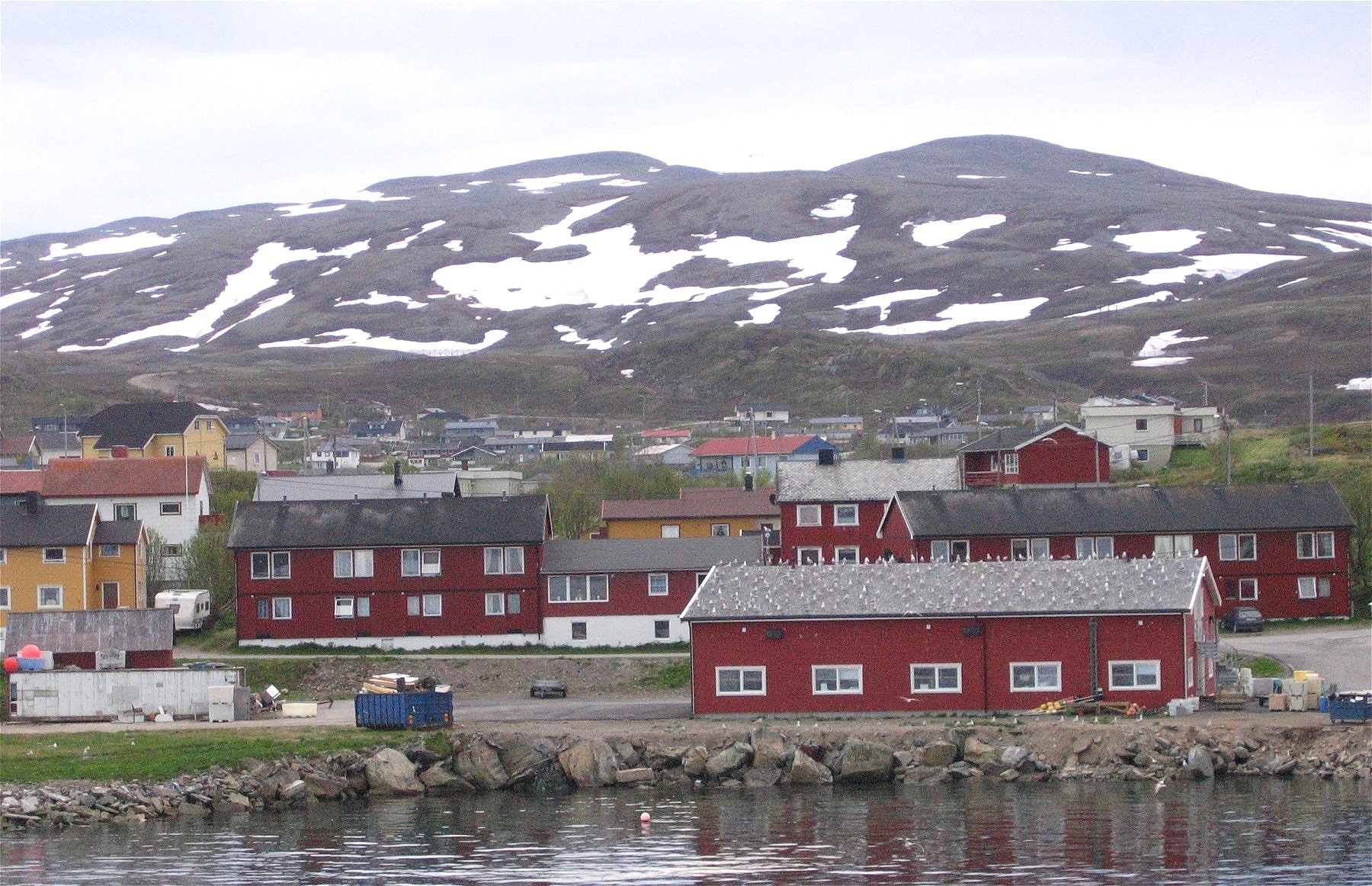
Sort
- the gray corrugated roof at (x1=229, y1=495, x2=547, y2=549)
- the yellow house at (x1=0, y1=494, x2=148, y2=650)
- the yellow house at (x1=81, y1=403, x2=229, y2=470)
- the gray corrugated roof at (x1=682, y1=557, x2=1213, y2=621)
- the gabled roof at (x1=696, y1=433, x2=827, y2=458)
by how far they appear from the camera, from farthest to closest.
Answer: the gabled roof at (x1=696, y1=433, x2=827, y2=458) → the yellow house at (x1=81, y1=403, x2=229, y2=470) → the yellow house at (x1=0, y1=494, x2=148, y2=650) → the gray corrugated roof at (x1=229, y1=495, x2=547, y2=549) → the gray corrugated roof at (x1=682, y1=557, x2=1213, y2=621)

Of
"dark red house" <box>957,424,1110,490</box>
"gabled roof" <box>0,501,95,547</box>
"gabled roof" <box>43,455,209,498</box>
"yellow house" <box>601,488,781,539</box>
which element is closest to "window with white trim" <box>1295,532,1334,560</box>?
"dark red house" <box>957,424,1110,490</box>

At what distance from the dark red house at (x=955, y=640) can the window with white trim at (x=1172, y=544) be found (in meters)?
13.1

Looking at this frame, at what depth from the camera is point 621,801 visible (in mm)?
35281

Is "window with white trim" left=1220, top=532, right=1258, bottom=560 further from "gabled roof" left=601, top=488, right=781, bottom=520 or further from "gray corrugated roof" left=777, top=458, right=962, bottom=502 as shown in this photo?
"gabled roof" left=601, top=488, right=781, bottom=520

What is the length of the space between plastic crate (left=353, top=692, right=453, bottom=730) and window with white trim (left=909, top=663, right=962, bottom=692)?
35.2 feet

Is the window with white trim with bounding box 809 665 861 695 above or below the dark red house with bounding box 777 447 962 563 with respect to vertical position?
below

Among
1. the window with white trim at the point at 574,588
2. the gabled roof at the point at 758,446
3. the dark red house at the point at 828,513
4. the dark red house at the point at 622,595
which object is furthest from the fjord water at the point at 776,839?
the gabled roof at the point at 758,446

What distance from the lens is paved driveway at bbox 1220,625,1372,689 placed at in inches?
1715

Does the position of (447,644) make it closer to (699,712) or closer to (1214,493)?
(699,712)

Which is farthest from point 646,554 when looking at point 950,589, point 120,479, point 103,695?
point 120,479

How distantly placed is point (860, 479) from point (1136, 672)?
2183 cm

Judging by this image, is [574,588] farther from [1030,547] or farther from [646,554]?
[1030,547]

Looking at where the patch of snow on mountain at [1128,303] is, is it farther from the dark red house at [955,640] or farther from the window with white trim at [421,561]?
the dark red house at [955,640]

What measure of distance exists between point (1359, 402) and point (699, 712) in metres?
92.7
